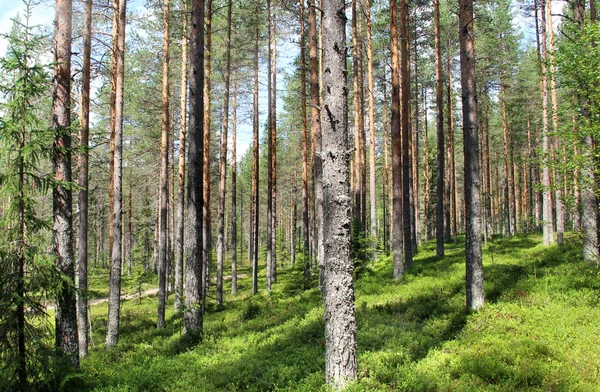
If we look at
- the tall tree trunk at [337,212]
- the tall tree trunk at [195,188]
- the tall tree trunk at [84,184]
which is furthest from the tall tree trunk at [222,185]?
the tall tree trunk at [337,212]

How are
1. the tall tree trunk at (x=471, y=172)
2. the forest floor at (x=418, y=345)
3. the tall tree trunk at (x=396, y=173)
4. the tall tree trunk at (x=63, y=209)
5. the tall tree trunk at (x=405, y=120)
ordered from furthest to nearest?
the tall tree trunk at (x=405, y=120), the tall tree trunk at (x=396, y=173), the tall tree trunk at (x=471, y=172), the tall tree trunk at (x=63, y=209), the forest floor at (x=418, y=345)

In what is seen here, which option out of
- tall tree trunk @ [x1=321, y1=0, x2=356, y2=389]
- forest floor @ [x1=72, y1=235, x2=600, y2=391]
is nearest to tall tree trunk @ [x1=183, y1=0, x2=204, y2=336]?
forest floor @ [x1=72, y1=235, x2=600, y2=391]

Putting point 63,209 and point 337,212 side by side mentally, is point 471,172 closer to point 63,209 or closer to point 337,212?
point 337,212

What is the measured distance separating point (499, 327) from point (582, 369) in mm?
1945

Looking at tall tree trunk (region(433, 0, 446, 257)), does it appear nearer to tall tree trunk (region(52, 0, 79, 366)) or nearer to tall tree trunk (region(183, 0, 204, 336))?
tall tree trunk (region(183, 0, 204, 336))

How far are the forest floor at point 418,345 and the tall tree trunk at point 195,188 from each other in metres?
1.10

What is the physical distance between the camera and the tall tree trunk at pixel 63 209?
6562mm

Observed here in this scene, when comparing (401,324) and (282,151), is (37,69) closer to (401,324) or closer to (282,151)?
(401,324)

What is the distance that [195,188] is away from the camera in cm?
913

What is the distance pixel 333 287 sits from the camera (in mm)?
4887

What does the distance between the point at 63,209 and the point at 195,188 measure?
3.00 metres

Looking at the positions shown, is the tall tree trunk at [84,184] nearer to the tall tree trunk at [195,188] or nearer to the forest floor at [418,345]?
the forest floor at [418,345]

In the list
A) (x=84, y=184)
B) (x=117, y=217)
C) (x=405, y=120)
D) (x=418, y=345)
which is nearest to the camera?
(x=418, y=345)

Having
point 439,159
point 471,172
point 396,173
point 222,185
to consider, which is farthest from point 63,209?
point 439,159
